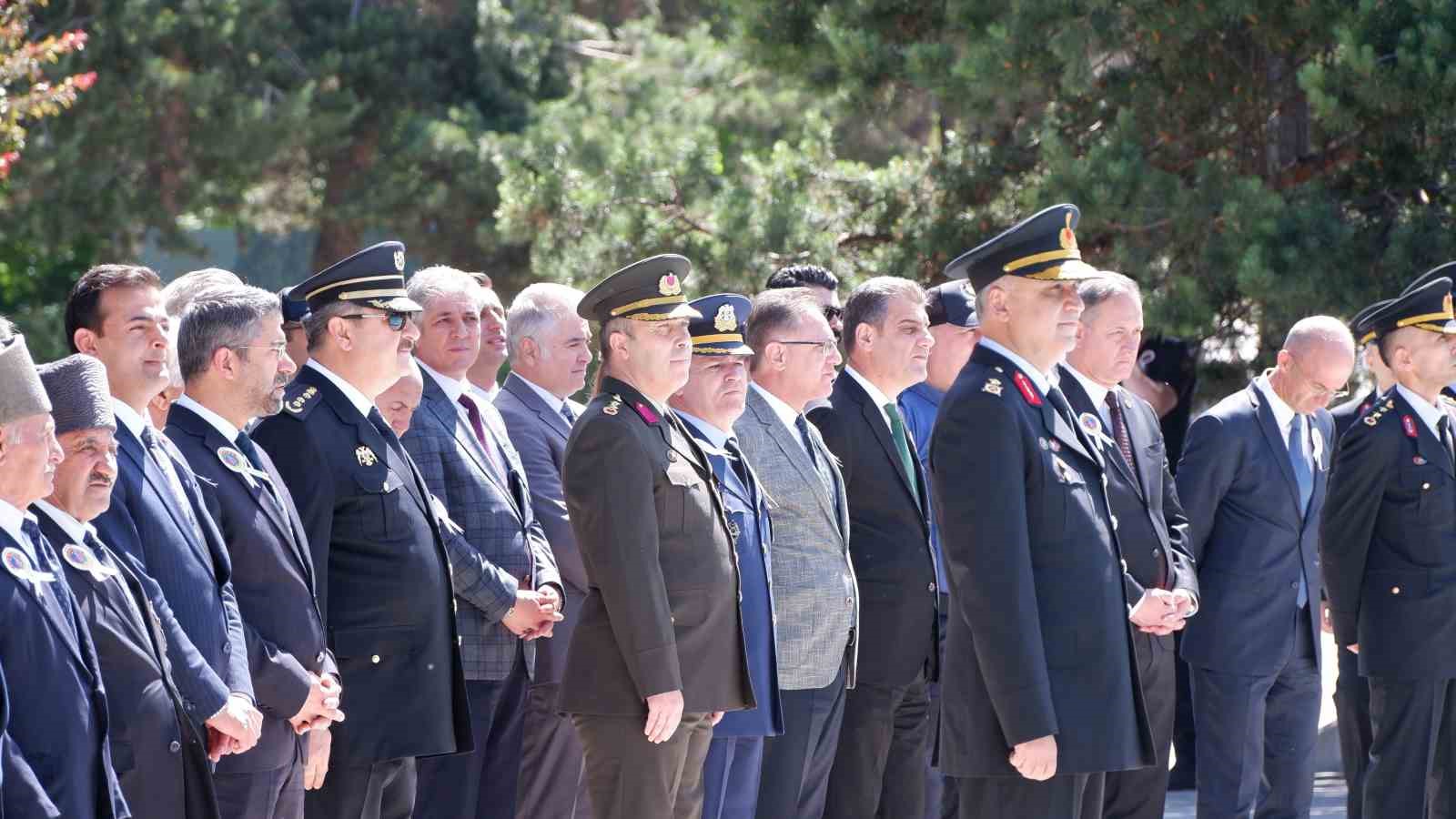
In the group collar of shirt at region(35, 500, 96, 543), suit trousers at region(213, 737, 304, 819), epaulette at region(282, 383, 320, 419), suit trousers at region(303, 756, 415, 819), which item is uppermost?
epaulette at region(282, 383, 320, 419)

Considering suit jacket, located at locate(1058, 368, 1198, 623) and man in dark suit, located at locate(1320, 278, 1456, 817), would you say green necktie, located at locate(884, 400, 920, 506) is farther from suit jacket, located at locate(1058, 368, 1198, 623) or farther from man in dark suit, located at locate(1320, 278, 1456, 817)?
man in dark suit, located at locate(1320, 278, 1456, 817)

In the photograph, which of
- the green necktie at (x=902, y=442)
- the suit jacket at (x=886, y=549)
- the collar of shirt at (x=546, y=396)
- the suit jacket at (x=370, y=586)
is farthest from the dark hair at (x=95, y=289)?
the green necktie at (x=902, y=442)

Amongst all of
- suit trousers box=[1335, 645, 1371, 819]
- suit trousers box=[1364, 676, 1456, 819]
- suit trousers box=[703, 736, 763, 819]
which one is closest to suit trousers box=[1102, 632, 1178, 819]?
suit trousers box=[1364, 676, 1456, 819]

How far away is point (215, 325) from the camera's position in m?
4.45

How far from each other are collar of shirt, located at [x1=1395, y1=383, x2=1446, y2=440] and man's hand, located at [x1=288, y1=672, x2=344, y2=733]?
399 centimetres

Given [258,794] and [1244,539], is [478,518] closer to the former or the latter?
[258,794]

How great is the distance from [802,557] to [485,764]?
1204mm

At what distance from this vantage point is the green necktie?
228 inches

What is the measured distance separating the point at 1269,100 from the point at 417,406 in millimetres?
5252

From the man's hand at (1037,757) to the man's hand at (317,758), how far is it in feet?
5.53

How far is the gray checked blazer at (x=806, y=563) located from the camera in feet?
17.3

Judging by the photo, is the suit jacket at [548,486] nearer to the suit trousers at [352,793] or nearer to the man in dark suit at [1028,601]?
the suit trousers at [352,793]

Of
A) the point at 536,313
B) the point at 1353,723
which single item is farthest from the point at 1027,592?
the point at 1353,723

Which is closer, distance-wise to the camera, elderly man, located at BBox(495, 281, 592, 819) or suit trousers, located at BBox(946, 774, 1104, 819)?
suit trousers, located at BBox(946, 774, 1104, 819)
